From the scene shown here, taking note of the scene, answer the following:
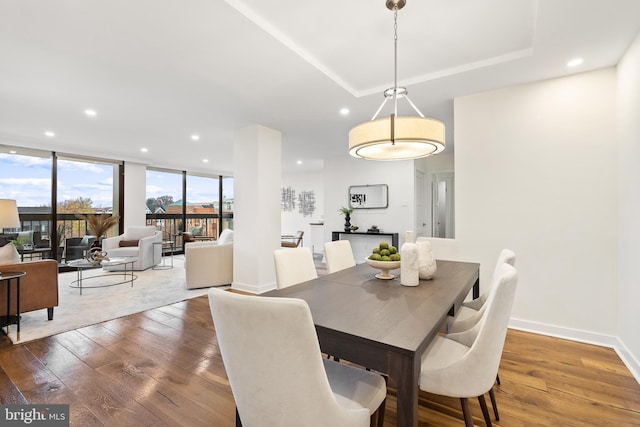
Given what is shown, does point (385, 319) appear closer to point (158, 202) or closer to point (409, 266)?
point (409, 266)

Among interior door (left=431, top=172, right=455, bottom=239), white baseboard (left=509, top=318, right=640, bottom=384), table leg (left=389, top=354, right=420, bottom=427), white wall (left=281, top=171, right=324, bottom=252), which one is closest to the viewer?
table leg (left=389, top=354, right=420, bottom=427)

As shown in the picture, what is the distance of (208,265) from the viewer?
4.50 meters

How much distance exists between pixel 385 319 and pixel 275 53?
7.38ft

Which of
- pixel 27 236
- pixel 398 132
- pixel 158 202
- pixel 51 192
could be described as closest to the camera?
pixel 398 132

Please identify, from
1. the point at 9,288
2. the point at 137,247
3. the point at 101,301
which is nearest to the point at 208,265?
the point at 101,301

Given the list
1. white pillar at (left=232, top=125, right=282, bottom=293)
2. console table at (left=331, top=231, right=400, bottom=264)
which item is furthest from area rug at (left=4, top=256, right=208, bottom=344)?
console table at (left=331, top=231, right=400, bottom=264)

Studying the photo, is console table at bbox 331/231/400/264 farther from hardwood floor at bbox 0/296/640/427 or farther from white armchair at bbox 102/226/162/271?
white armchair at bbox 102/226/162/271

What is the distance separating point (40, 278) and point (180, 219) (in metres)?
5.35

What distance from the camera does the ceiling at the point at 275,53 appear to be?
1.96m

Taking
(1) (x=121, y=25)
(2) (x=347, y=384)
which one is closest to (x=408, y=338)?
(2) (x=347, y=384)

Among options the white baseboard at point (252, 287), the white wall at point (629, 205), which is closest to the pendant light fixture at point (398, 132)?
the white wall at point (629, 205)

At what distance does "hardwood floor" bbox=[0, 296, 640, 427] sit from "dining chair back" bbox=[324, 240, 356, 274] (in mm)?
1079

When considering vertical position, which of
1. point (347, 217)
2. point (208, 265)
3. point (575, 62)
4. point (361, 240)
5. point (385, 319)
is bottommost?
point (208, 265)

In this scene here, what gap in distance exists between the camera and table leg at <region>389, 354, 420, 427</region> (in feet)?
3.24
